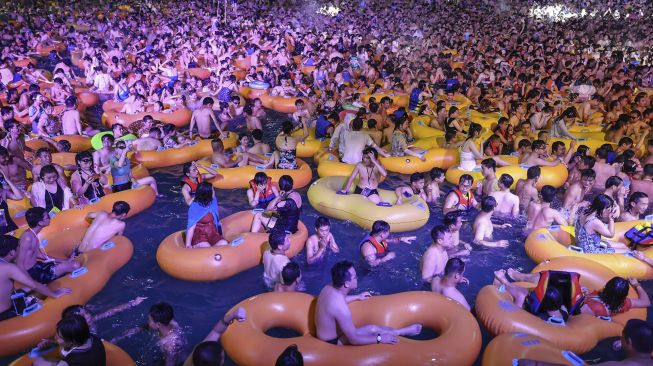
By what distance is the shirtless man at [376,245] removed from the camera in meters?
5.54

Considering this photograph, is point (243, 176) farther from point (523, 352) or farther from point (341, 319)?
point (523, 352)

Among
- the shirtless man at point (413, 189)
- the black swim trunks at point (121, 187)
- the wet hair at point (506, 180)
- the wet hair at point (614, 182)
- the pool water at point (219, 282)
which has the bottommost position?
the pool water at point (219, 282)

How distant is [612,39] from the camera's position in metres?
A: 18.5

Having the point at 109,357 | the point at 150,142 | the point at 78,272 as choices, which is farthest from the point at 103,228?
the point at 150,142

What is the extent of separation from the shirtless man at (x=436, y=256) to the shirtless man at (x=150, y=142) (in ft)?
18.5

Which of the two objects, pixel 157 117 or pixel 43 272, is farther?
pixel 157 117

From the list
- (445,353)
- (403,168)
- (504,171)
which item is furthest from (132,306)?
(504,171)

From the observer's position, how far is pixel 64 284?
4953 mm

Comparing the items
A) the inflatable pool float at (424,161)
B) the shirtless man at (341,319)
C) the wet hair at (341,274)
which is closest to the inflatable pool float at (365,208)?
the inflatable pool float at (424,161)

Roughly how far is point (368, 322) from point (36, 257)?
11.1 ft

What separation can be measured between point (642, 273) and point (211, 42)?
1536cm

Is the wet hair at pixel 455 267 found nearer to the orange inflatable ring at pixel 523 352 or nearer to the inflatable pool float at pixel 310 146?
the orange inflatable ring at pixel 523 352

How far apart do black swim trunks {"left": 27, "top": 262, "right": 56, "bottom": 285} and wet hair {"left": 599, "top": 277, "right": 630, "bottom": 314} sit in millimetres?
5345

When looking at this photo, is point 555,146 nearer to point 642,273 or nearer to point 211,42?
point 642,273
